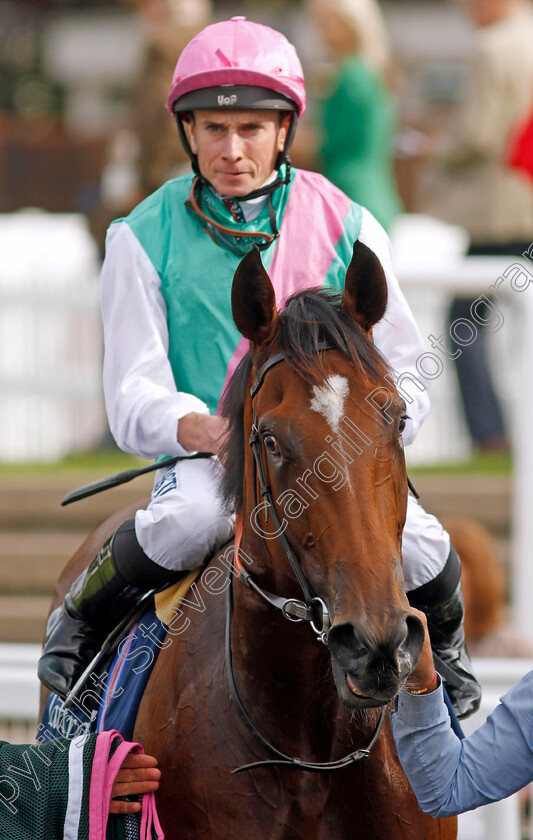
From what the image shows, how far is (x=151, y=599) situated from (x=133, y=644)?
5.5 inches

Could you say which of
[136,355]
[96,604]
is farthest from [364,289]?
[96,604]

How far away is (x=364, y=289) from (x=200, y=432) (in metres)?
0.57

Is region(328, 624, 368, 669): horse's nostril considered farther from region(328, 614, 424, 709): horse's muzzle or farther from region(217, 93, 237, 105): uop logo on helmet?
region(217, 93, 237, 105): uop logo on helmet

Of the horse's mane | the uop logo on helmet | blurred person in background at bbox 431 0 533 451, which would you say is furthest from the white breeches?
blurred person in background at bbox 431 0 533 451

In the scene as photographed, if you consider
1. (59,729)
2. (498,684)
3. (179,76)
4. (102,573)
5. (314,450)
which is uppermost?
(179,76)

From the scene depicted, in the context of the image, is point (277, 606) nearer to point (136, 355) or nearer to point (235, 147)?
point (136, 355)

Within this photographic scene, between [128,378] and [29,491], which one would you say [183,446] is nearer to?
[128,378]

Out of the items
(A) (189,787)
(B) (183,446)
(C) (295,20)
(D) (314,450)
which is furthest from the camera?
(C) (295,20)

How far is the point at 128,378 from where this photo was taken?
2.98 meters

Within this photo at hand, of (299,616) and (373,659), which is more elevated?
(373,659)

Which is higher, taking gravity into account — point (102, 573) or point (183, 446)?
point (183, 446)

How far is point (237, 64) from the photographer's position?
9.94 feet

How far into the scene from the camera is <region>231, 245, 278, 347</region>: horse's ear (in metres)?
2.42

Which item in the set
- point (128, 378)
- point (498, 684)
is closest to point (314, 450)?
point (128, 378)
